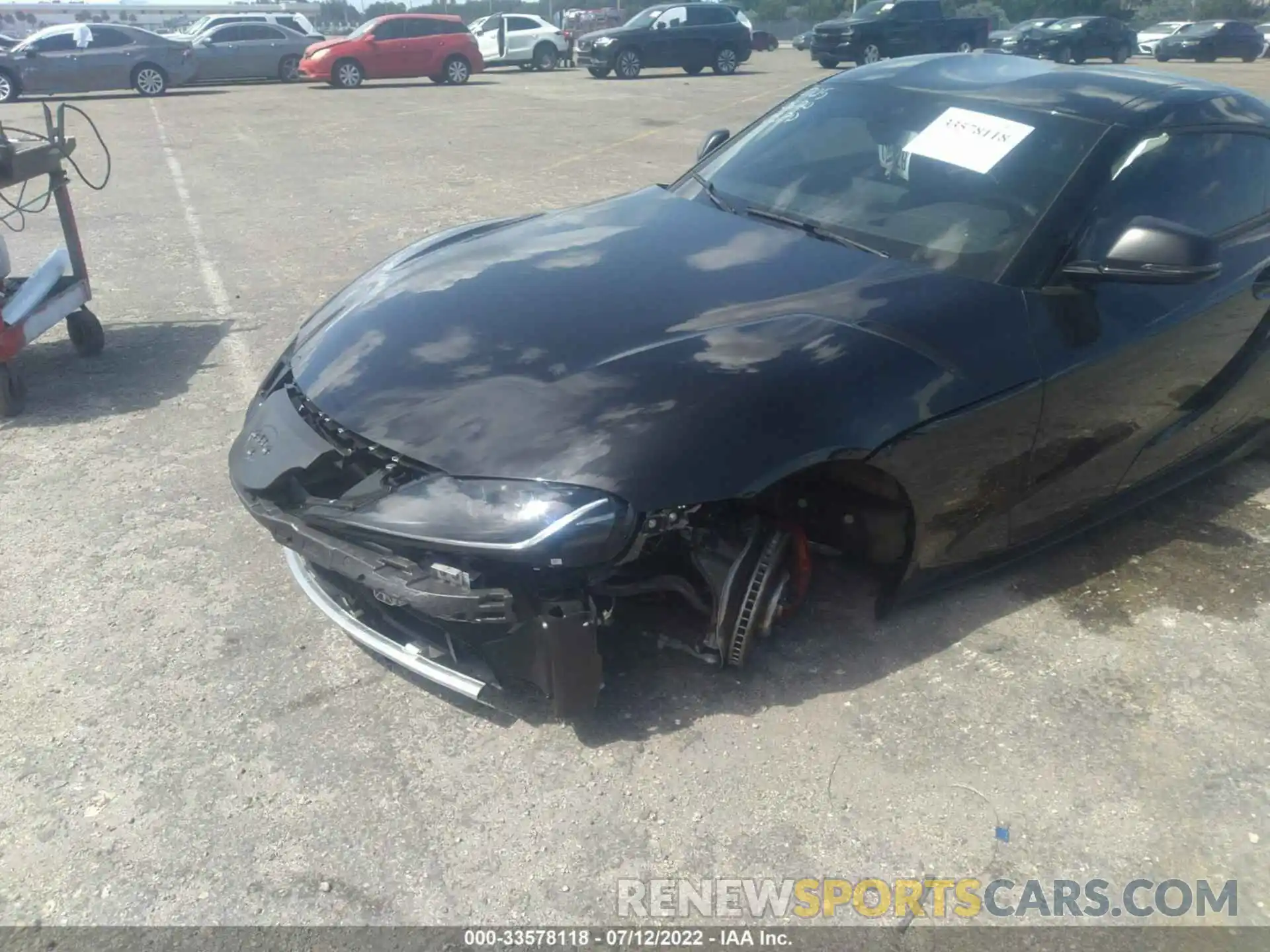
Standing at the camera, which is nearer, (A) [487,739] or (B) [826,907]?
(B) [826,907]

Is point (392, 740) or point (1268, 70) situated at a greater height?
point (392, 740)

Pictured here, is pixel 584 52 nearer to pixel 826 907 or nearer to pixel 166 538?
pixel 166 538

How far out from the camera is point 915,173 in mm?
3305

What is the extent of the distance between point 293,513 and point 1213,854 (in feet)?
7.57

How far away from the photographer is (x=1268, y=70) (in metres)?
27.4

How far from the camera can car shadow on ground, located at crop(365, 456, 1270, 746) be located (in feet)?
8.87

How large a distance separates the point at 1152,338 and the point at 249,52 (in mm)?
23437

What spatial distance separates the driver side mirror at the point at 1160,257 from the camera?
2.78m

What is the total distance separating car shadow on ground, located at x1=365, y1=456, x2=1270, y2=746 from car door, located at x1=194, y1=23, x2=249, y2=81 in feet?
75.0

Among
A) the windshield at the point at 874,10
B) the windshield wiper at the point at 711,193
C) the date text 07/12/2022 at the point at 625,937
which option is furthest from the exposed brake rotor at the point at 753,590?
the windshield at the point at 874,10

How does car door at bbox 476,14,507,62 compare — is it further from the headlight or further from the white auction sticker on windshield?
the headlight

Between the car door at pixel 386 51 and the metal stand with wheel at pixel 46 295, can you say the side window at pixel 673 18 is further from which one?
the metal stand with wheel at pixel 46 295

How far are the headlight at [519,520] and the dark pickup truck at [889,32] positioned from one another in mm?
23813

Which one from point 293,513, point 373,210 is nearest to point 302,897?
point 293,513
